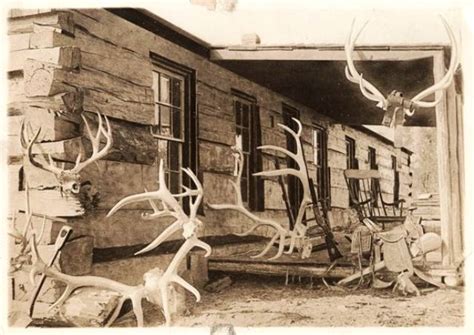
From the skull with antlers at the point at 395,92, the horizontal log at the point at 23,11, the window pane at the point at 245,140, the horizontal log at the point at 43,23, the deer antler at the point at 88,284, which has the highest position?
the horizontal log at the point at 23,11

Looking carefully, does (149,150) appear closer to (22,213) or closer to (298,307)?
(22,213)

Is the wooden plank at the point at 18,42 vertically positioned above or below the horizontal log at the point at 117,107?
above

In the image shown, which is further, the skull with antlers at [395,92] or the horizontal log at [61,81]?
the skull with antlers at [395,92]

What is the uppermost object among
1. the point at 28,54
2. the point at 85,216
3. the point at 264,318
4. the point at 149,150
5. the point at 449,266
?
the point at 28,54

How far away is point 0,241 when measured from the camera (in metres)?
2.66

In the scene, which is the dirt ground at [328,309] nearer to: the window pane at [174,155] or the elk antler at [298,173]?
the elk antler at [298,173]

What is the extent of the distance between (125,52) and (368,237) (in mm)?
1430


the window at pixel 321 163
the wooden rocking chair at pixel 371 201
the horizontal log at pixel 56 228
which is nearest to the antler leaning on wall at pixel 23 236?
the horizontal log at pixel 56 228

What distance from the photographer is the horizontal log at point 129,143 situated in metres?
2.64

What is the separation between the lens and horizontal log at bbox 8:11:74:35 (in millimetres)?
2580

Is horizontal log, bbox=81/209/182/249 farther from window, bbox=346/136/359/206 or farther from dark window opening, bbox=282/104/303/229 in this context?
window, bbox=346/136/359/206

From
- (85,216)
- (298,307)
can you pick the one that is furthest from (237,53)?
(298,307)

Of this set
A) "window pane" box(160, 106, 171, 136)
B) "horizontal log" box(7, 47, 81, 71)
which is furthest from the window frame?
"horizontal log" box(7, 47, 81, 71)

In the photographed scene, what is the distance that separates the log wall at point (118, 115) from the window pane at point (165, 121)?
0.19ft
